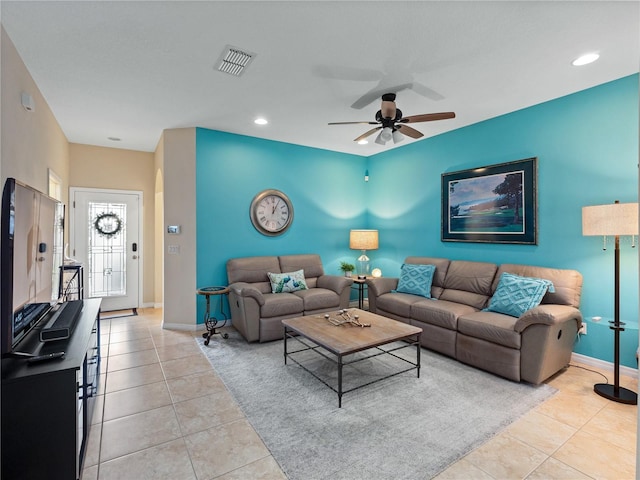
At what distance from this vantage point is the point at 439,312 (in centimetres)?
346

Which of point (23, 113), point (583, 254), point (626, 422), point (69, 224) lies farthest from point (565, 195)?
point (69, 224)

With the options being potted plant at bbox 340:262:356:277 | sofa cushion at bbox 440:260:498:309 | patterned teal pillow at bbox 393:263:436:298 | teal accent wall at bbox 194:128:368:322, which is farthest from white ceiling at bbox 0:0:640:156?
potted plant at bbox 340:262:356:277

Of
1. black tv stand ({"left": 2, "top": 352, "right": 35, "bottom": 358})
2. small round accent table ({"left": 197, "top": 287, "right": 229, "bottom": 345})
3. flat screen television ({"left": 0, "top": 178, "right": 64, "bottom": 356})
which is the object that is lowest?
small round accent table ({"left": 197, "top": 287, "right": 229, "bottom": 345})

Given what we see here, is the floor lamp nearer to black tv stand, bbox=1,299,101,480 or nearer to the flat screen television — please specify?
black tv stand, bbox=1,299,101,480

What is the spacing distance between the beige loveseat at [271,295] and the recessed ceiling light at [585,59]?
132 inches

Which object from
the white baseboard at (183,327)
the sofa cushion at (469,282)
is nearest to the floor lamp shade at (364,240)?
the sofa cushion at (469,282)

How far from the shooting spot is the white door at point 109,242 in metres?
5.14

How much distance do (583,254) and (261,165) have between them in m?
4.23

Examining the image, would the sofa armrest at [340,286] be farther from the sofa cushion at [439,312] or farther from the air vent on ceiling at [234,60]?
the air vent on ceiling at [234,60]

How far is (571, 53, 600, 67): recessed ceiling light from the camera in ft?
8.43

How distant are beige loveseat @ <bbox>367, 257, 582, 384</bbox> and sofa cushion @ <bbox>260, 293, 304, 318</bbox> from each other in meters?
1.11

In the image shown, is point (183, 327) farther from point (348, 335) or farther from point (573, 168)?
point (573, 168)

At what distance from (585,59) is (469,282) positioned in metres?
2.45

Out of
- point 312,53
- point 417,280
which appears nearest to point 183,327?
point 417,280
